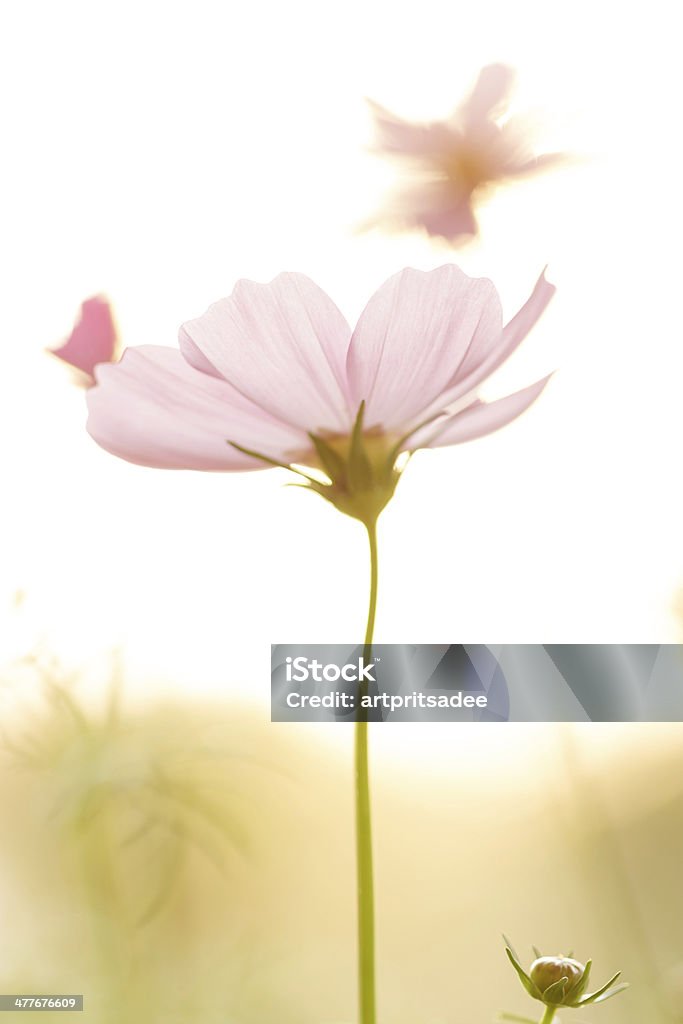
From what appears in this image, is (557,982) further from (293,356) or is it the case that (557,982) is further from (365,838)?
(293,356)

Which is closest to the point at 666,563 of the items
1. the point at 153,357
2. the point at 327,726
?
the point at 327,726

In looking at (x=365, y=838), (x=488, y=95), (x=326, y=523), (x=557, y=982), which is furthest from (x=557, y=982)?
(x=488, y=95)

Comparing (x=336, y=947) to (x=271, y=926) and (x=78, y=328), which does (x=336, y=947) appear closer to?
(x=271, y=926)

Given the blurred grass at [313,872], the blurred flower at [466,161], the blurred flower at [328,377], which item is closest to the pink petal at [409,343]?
the blurred flower at [328,377]

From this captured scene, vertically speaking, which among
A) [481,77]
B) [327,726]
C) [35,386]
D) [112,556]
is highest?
[481,77]

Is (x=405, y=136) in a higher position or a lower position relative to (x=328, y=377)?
higher

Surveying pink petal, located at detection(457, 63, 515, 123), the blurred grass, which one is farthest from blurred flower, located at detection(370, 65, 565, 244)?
the blurred grass
